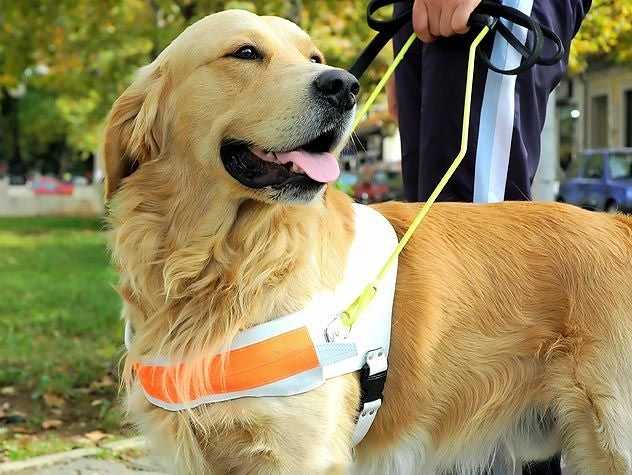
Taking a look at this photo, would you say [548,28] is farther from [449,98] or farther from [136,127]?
[136,127]

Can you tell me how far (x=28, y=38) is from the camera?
40.5ft

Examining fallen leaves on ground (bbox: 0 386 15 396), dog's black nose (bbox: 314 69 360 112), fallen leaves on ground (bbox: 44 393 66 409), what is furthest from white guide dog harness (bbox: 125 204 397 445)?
fallen leaves on ground (bbox: 0 386 15 396)

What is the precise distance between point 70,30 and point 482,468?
40.7 feet

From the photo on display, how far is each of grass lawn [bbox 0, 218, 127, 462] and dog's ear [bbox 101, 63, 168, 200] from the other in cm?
23

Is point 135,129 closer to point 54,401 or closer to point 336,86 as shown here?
point 336,86

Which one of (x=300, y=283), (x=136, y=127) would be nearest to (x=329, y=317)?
(x=300, y=283)

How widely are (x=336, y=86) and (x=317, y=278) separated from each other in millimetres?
562

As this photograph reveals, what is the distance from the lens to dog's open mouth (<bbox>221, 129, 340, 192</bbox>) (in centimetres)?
245

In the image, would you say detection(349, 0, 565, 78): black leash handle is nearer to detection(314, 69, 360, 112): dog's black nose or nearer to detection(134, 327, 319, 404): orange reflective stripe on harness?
detection(314, 69, 360, 112): dog's black nose

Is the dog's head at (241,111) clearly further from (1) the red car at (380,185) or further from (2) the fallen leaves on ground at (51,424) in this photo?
(1) the red car at (380,185)

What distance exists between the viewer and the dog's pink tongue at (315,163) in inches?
95.9

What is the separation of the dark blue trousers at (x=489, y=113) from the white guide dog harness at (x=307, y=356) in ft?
2.07

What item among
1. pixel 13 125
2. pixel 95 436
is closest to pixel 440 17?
pixel 95 436

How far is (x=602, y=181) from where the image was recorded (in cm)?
2091
